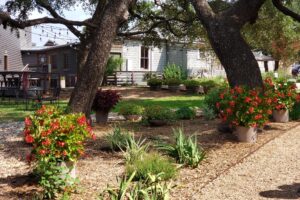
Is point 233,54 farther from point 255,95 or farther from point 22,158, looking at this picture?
point 22,158

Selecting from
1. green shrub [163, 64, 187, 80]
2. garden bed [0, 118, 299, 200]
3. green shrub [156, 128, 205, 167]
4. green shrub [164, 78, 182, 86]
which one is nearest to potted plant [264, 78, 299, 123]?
garden bed [0, 118, 299, 200]

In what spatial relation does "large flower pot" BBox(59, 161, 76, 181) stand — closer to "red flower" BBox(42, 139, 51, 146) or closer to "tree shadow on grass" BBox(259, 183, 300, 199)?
"red flower" BBox(42, 139, 51, 146)

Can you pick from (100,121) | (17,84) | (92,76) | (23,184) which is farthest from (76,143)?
(17,84)

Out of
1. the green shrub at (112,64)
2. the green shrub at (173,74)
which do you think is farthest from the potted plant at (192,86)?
the green shrub at (112,64)

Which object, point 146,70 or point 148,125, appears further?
point 146,70

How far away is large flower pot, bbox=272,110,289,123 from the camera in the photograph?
11391mm

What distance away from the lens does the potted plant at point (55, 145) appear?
16.2 feet

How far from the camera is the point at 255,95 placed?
8242 millimetres

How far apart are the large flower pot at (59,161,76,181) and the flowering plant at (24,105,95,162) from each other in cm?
7

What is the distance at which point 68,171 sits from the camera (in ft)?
17.0

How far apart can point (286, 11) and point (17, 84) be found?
41.7 ft

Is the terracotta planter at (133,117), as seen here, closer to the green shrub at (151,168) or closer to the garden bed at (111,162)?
the garden bed at (111,162)

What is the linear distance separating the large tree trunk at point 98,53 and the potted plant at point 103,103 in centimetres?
229

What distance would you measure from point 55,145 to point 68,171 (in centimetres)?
36
